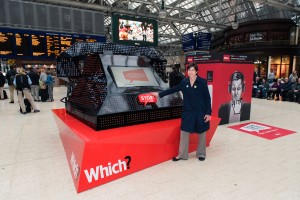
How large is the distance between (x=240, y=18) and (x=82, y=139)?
2489cm

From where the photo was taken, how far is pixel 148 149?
8.08 ft

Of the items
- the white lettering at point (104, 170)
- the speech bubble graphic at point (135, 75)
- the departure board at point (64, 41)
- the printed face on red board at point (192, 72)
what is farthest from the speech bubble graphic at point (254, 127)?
the departure board at point (64, 41)

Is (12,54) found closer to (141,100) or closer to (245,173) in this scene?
(141,100)

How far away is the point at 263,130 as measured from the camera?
166 inches

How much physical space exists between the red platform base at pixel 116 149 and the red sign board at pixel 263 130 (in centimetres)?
207

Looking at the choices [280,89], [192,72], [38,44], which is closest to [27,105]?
[192,72]

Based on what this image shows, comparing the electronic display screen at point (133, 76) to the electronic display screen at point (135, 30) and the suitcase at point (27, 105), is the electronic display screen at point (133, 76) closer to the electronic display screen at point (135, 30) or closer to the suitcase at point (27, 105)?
the suitcase at point (27, 105)

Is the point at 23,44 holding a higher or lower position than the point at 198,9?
lower

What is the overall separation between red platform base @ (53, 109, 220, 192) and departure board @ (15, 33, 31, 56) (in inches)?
366

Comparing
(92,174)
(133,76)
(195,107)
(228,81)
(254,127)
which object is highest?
(133,76)

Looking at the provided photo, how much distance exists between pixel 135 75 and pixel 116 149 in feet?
3.81

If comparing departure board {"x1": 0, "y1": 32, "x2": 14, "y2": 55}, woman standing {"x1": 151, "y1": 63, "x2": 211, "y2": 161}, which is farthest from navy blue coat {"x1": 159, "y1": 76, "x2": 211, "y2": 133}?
departure board {"x1": 0, "y1": 32, "x2": 14, "y2": 55}

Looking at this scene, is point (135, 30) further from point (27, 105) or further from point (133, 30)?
point (27, 105)

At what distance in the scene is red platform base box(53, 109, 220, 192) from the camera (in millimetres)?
2012
